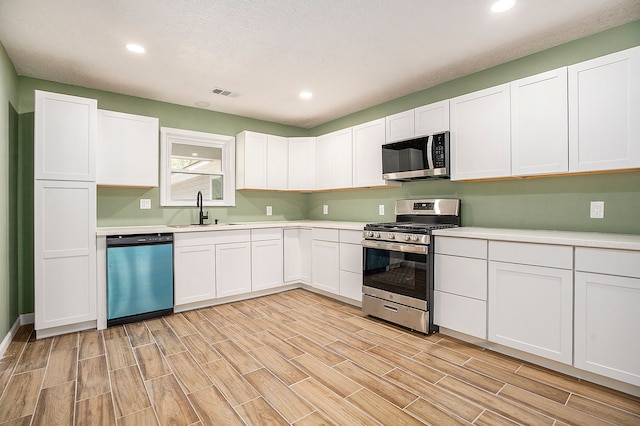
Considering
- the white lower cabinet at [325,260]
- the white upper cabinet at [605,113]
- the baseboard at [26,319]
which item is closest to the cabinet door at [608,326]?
the white upper cabinet at [605,113]

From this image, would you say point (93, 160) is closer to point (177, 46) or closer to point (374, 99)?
point (177, 46)

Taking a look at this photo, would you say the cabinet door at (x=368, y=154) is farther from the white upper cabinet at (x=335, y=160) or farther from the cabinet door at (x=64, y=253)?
the cabinet door at (x=64, y=253)

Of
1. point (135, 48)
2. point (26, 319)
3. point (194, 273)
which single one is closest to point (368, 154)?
point (194, 273)

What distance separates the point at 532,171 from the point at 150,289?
146 inches

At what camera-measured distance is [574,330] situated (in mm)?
2107

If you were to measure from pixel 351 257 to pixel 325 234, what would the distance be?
0.52m

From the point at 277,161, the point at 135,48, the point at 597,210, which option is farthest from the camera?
the point at 277,161

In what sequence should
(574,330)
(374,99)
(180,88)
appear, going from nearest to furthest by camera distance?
(574,330)
(180,88)
(374,99)

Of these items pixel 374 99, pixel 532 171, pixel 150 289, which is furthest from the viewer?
pixel 374 99

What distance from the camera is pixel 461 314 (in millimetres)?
2693

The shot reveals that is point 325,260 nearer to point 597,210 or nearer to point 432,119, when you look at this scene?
point 432,119

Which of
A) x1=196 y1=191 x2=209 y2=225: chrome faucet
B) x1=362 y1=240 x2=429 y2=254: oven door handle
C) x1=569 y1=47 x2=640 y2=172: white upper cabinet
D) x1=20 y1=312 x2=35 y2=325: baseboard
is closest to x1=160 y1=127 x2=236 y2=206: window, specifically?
x1=196 y1=191 x2=209 y2=225: chrome faucet

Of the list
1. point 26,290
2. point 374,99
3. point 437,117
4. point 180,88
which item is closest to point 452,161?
point 437,117

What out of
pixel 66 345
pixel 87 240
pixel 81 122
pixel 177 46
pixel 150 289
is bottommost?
pixel 66 345
